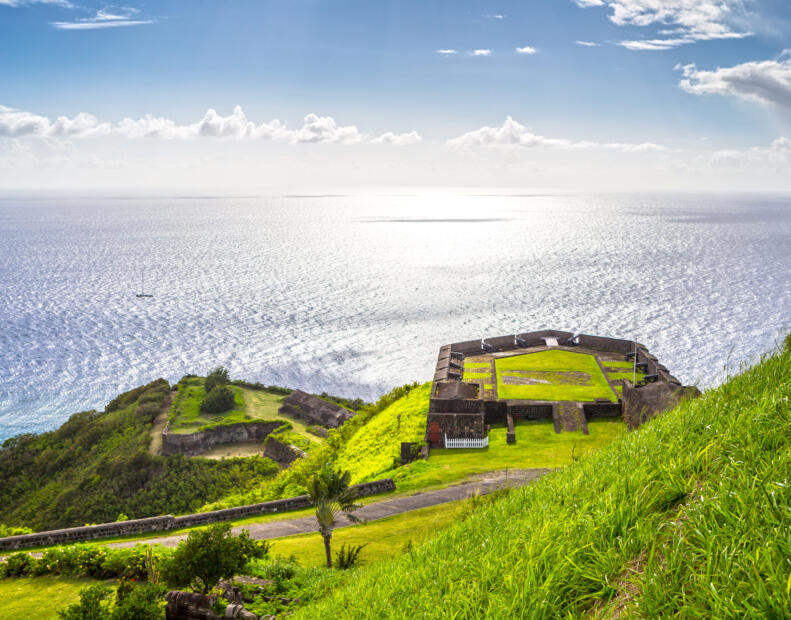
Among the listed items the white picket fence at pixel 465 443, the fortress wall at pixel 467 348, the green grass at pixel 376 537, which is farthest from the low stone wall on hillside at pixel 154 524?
the fortress wall at pixel 467 348

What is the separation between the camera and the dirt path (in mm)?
52250

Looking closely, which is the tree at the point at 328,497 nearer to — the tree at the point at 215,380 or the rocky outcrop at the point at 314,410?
A: the rocky outcrop at the point at 314,410

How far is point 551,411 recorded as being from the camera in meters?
40.3

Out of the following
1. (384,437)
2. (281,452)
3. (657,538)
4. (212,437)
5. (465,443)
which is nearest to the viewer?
(657,538)

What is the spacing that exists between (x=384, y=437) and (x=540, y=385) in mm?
14062

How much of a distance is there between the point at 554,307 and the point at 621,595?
99003 mm

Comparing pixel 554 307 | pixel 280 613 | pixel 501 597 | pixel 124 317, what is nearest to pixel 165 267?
pixel 124 317

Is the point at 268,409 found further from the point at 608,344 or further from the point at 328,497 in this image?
the point at 328,497

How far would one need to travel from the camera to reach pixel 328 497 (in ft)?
64.2

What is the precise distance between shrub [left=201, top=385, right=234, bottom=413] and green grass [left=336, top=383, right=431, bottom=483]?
20.2 meters

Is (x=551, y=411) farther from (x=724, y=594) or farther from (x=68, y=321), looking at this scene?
(x=68, y=321)

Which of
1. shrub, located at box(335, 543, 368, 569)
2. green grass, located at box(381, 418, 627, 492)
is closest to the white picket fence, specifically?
green grass, located at box(381, 418, 627, 492)

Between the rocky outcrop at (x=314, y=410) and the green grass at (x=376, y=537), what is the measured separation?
30415mm

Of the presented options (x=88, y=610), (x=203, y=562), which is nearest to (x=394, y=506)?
(x=203, y=562)
